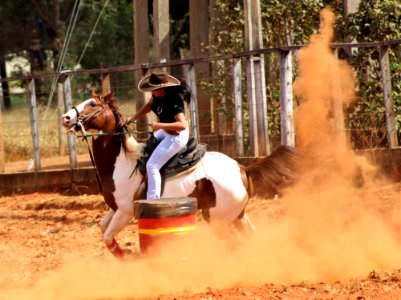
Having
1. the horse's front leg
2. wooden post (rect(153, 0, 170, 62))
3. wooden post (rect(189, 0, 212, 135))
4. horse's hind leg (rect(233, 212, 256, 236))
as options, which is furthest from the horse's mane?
wooden post (rect(189, 0, 212, 135))

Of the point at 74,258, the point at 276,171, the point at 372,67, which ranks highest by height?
the point at 372,67

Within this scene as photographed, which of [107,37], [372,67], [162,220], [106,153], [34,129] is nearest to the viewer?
[162,220]

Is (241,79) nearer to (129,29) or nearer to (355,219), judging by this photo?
(355,219)

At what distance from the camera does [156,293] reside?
854 centimetres

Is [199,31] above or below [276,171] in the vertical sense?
above

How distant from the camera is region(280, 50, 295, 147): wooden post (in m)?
14.1

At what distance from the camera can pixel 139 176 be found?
10438 mm

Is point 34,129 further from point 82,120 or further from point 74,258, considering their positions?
point 82,120

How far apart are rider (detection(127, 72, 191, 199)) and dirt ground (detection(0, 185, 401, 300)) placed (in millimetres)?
938

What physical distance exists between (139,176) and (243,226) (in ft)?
4.29

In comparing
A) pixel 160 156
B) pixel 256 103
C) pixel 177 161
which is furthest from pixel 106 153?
pixel 256 103

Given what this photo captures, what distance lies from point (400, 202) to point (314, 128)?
206 cm

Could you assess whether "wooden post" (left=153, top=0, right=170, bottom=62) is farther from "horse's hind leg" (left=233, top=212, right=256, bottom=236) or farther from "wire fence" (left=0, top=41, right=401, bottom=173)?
"horse's hind leg" (left=233, top=212, right=256, bottom=236)

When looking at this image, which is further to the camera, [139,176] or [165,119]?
[139,176]
